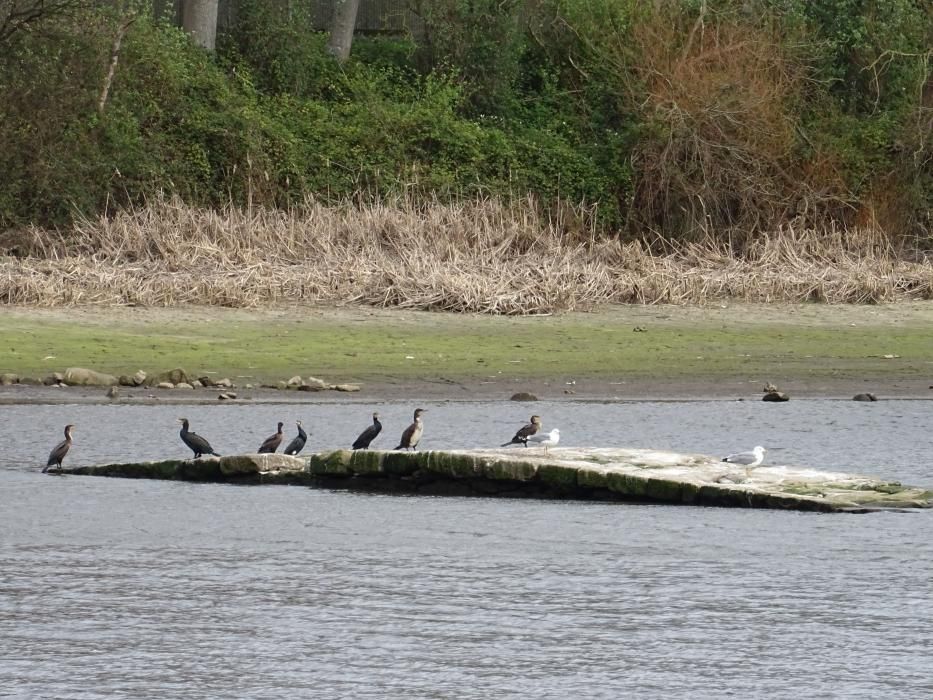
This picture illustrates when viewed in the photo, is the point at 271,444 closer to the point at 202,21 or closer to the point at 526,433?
the point at 526,433

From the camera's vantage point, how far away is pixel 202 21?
112ft

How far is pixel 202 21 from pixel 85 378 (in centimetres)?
1619

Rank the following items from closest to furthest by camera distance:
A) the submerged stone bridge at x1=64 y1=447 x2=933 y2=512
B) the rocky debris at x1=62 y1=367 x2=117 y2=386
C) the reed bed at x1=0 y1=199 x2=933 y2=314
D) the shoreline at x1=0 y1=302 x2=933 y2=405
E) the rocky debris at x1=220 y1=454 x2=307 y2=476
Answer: the submerged stone bridge at x1=64 y1=447 x2=933 y2=512
the rocky debris at x1=220 y1=454 x2=307 y2=476
the rocky debris at x1=62 y1=367 x2=117 y2=386
the shoreline at x1=0 y1=302 x2=933 y2=405
the reed bed at x1=0 y1=199 x2=933 y2=314

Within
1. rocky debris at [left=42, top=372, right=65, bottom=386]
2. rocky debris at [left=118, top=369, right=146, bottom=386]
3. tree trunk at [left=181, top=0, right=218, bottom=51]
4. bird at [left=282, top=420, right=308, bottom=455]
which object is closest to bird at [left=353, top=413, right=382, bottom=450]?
bird at [left=282, top=420, right=308, bottom=455]

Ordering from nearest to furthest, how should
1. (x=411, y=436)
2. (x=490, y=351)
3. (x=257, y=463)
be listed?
(x=257, y=463), (x=411, y=436), (x=490, y=351)

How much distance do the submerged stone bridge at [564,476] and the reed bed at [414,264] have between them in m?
9.64

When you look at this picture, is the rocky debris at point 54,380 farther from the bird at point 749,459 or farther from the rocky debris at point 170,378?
the bird at point 749,459

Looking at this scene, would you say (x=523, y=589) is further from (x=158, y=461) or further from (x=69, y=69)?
(x=69, y=69)

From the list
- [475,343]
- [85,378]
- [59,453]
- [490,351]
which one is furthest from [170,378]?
[59,453]

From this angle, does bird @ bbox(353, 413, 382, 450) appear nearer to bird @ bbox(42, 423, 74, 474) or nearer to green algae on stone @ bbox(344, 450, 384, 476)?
green algae on stone @ bbox(344, 450, 384, 476)

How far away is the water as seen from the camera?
29.3 feet

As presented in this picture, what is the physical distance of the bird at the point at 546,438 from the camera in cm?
1455

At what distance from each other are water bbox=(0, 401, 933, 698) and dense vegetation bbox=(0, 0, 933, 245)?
554 inches

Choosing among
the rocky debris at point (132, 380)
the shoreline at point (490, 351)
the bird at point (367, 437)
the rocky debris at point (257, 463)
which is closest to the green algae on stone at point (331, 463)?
the rocky debris at point (257, 463)
